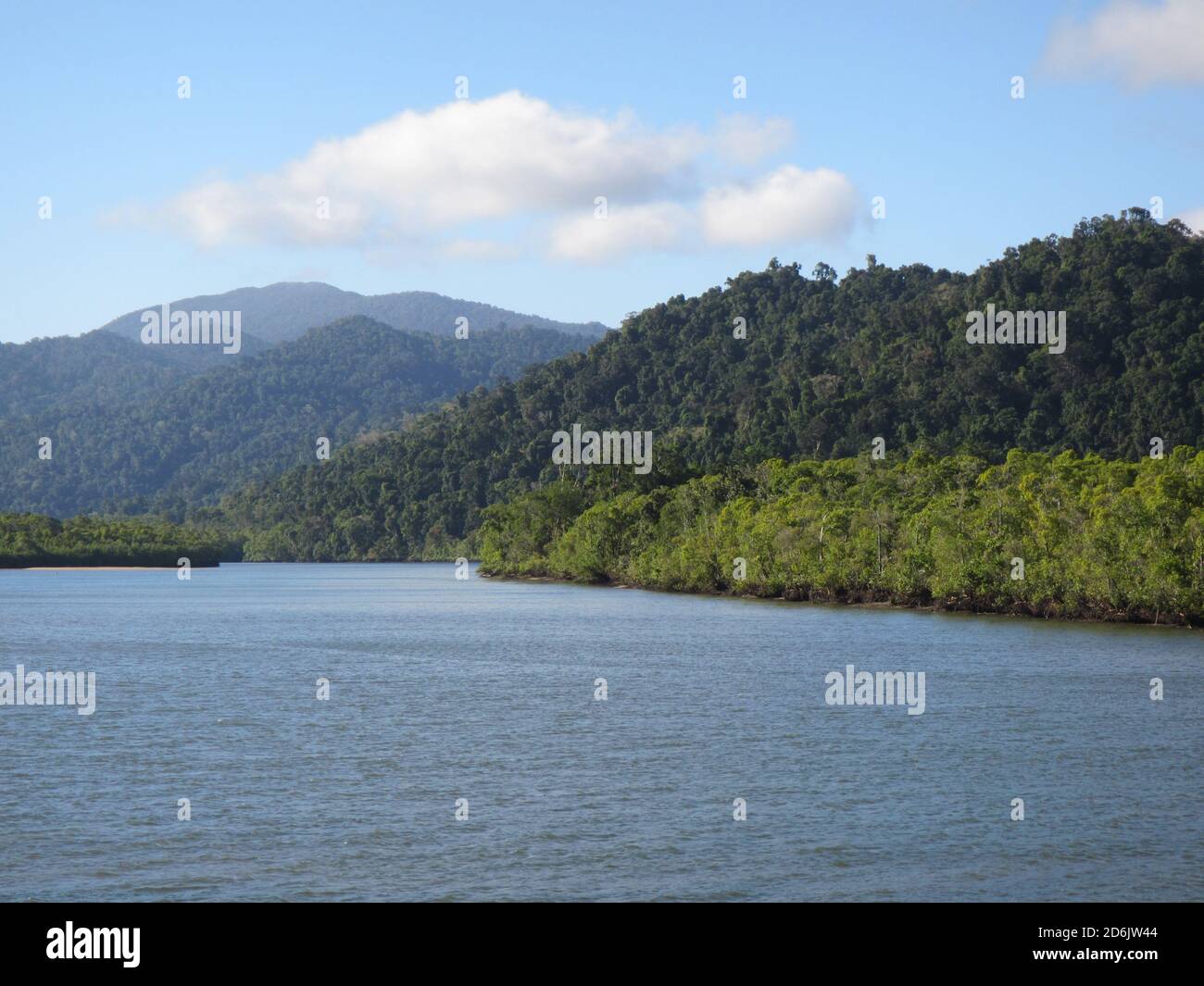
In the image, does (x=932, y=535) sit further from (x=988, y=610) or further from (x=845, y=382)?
(x=845, y=382)

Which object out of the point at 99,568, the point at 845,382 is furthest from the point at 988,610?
the point at 99,568

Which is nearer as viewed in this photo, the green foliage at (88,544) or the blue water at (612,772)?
the blue water at (612,772)

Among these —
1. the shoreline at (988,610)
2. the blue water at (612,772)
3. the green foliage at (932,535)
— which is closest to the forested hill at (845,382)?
the green foliage at (932,535)

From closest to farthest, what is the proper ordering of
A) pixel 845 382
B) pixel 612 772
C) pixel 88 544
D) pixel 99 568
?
pixel 612 772
pixel 845 382
pixel 88 544
pixel 99 568

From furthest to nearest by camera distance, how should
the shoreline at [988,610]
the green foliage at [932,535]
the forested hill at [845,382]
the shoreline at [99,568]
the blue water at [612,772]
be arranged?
the shoreline at [99,568] → the forested hill at [845,382] → the shoreline at [988,610] → the green foliage at [932,535] → the blue water at [612,772]

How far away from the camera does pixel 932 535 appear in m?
67.1

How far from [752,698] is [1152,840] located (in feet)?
54.2

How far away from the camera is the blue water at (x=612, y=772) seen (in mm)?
18969

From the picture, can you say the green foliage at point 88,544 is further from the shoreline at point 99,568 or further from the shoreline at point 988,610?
the shoreline at point 988,610

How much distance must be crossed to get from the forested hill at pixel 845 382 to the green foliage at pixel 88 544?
35.3m

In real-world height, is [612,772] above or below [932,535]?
below

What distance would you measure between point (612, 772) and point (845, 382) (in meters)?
122
